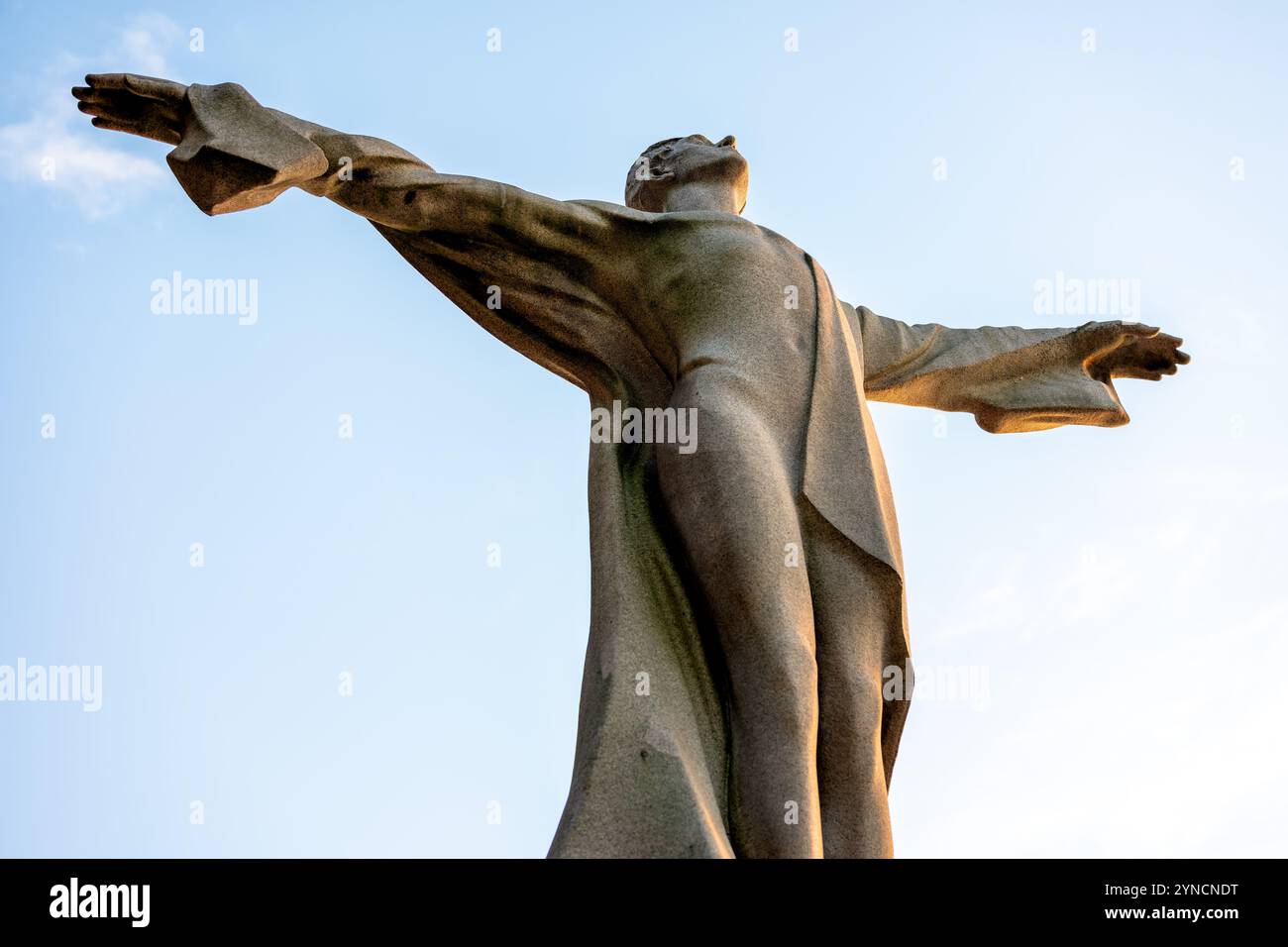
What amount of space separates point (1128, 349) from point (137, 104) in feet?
15.7

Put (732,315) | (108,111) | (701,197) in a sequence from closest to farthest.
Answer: (108,111) < (732,315) < (701,197)

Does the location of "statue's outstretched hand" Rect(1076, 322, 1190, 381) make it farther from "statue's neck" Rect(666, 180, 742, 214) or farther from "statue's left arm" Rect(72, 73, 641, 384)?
"statue's left arm" Rect(72, 73, 641, 384)

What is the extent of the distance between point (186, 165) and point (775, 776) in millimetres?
3341

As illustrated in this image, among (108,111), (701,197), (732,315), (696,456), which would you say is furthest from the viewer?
(701,197)

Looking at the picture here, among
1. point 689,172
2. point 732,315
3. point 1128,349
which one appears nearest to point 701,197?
point 689,172

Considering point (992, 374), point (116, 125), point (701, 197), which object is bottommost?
point (992, 374)

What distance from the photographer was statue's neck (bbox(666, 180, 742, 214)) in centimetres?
889

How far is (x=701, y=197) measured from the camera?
8922 millimetres

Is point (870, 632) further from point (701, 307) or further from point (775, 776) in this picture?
point (701, 307)

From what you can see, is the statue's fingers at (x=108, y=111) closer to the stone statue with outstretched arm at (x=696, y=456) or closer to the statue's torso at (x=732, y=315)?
the stone statue with outstretched arm at (x=696, y=456)

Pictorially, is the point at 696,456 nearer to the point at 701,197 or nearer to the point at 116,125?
the point at 701,197

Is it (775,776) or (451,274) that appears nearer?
(775,776)
